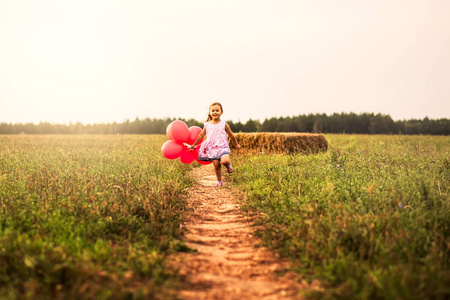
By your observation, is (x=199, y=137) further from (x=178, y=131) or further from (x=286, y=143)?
(x=286, y=143)

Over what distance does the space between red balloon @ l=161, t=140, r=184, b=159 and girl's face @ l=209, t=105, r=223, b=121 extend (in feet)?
3.94

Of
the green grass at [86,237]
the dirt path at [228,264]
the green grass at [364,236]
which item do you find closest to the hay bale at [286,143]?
the green grass at [364,236]

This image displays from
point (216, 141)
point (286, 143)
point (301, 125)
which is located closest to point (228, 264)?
point (216, 141)

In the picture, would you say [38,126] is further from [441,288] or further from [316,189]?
[441,288]

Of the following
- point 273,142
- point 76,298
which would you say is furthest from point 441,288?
point 273,142

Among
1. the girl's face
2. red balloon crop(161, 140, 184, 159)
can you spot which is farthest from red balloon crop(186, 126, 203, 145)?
the girl's face

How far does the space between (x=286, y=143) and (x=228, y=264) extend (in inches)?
391

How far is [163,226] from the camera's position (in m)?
4.41

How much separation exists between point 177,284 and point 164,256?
0.65 m

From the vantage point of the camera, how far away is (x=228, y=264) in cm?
Answer: 350

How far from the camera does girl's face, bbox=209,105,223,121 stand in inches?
308

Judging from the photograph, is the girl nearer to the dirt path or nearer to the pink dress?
the pink dress

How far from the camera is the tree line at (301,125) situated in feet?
125

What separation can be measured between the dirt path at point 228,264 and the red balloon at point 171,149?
280 centimetres
